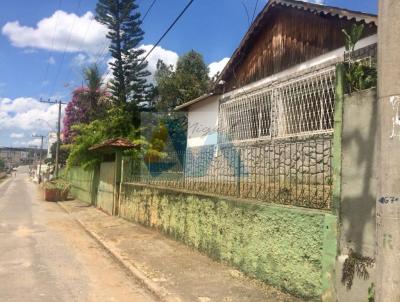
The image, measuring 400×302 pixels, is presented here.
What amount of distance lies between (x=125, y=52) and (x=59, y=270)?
22.8 m

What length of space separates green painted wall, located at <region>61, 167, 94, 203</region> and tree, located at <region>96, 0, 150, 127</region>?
4.94 meters

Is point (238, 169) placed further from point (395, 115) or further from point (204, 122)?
point (204, 122)

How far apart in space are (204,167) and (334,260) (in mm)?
4773

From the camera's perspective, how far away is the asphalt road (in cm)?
676

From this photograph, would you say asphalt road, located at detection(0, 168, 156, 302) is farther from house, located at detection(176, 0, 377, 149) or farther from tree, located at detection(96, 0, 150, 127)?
tree, located at detection(96, 0, 150, 127)

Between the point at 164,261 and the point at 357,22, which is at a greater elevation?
the point at 357,22

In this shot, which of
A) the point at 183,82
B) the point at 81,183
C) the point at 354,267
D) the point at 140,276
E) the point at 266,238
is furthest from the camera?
the point at 183,82

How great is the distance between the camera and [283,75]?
11.8m

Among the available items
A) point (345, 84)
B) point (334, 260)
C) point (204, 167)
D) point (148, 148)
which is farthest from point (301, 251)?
point (148, 148)

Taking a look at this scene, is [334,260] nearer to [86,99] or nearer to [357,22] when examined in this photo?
[357,22]

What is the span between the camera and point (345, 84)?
5.66 metres

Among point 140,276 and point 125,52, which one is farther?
point 125,52

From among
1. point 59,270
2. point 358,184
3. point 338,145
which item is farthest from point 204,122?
point 358,184

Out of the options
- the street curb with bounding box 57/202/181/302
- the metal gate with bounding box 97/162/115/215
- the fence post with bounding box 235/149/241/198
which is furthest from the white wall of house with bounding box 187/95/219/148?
the fence post with bounding box 235/149/241/198
